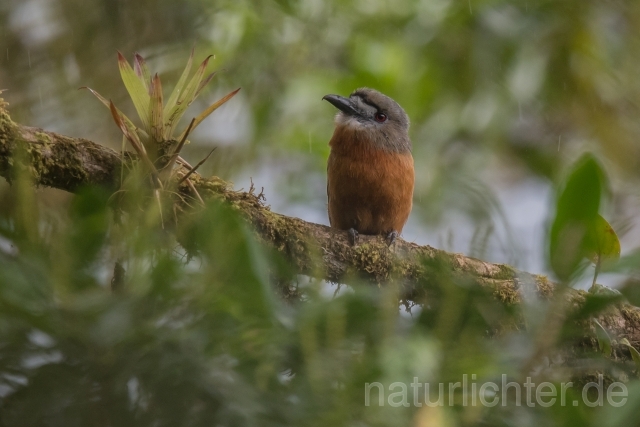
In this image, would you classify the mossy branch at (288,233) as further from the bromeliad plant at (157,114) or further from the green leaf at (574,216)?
the green leaf at (574,216)

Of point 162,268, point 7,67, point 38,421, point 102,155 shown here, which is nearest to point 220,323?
point 162,268

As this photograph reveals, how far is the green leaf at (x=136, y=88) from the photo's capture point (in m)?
1.45

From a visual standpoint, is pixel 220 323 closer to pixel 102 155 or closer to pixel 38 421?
pixel 38 421

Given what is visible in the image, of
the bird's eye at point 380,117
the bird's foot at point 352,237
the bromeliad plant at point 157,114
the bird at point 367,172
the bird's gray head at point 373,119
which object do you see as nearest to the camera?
the bromeliad plant at point 157,114

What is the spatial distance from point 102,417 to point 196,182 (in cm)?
175

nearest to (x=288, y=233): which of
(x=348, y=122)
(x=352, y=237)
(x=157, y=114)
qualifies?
(x=352, y=237)

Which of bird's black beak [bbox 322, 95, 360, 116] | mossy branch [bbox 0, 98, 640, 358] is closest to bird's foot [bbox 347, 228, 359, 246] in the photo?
mossy branch [bbox 0, 98, 640, 358]

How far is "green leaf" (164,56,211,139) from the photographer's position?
155 cm

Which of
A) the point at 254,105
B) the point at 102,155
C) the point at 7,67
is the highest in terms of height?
the point at 254,105

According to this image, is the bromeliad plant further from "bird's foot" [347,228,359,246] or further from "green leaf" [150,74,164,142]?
"bird's foot" [347,228,359,246]

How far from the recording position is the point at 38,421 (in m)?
0.60

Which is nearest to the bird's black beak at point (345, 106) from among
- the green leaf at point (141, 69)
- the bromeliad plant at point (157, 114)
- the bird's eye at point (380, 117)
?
the bird's eye at point (380, 117)

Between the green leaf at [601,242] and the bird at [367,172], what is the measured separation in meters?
1.99

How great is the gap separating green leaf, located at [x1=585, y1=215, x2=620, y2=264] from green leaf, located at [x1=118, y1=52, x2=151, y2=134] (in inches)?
38.9
